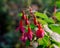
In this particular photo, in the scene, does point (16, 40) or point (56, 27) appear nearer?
point (56, 27)

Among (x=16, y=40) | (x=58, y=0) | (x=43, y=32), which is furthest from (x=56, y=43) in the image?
(x=16, y=40)

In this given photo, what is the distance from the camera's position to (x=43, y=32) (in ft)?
4.12

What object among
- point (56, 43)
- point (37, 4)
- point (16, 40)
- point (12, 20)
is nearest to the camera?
point (56, 43)

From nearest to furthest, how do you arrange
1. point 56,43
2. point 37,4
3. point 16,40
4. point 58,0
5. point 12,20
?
point 56,43, point 58,0, point 16,40, point 12,20, point 37,4

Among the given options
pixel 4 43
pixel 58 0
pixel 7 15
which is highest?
pixel 58 0

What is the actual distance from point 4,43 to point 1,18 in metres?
0.77

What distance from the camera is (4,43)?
203 inches

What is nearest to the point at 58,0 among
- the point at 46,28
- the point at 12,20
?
the point at 46,28

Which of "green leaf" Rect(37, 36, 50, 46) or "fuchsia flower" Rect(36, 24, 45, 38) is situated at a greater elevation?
"fuchsia flower" Rect(36, 24, 45, 38)

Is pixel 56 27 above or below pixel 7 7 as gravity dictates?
above

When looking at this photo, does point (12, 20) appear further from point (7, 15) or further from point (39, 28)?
point (39, 28)

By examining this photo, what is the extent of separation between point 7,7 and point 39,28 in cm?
439

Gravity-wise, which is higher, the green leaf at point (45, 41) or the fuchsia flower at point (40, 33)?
the fuchsia flower at point (40, 33)

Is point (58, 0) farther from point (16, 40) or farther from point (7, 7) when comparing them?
point (7, 7)
